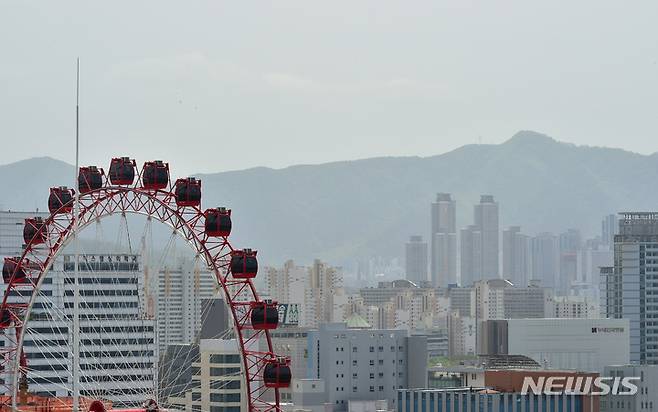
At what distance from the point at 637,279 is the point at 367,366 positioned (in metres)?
42.5

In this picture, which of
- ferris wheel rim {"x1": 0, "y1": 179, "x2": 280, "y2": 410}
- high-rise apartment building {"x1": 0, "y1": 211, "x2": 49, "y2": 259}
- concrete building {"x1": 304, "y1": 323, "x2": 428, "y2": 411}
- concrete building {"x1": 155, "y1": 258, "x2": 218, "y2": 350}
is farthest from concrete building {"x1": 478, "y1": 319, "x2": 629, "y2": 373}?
ferris wheel rim {"x1": 0, "y1": 179, "x2": 280, "y2": 410}

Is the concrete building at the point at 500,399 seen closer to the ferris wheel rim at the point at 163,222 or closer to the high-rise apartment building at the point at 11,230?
the ferris wheel rim at the point at 163,222

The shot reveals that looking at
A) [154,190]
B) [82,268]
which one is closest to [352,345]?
[82,268]

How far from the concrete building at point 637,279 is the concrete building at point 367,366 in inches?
1395

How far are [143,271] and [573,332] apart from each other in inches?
1060

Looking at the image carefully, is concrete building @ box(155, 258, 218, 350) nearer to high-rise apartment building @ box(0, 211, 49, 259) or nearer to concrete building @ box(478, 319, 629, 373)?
high-rise apartment building @ box(0, 211, 49, 259)

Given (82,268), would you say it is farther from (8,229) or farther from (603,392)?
(603,392)

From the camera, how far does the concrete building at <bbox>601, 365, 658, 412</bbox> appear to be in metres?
79.6

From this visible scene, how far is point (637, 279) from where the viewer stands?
149000 mm

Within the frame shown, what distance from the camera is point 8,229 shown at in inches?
4611

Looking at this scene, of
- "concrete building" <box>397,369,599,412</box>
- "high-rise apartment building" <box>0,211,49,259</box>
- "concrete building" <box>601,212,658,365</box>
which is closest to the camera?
"concrete building" <box>397,369,599,412</box>

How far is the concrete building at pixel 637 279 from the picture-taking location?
477 ft

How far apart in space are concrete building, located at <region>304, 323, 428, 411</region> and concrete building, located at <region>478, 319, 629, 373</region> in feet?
25.9

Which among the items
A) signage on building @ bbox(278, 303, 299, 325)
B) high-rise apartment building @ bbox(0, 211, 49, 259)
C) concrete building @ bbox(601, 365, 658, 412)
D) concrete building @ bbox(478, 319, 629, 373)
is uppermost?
high-rise apartment building @ bbox(0, 211, 49, 259)
